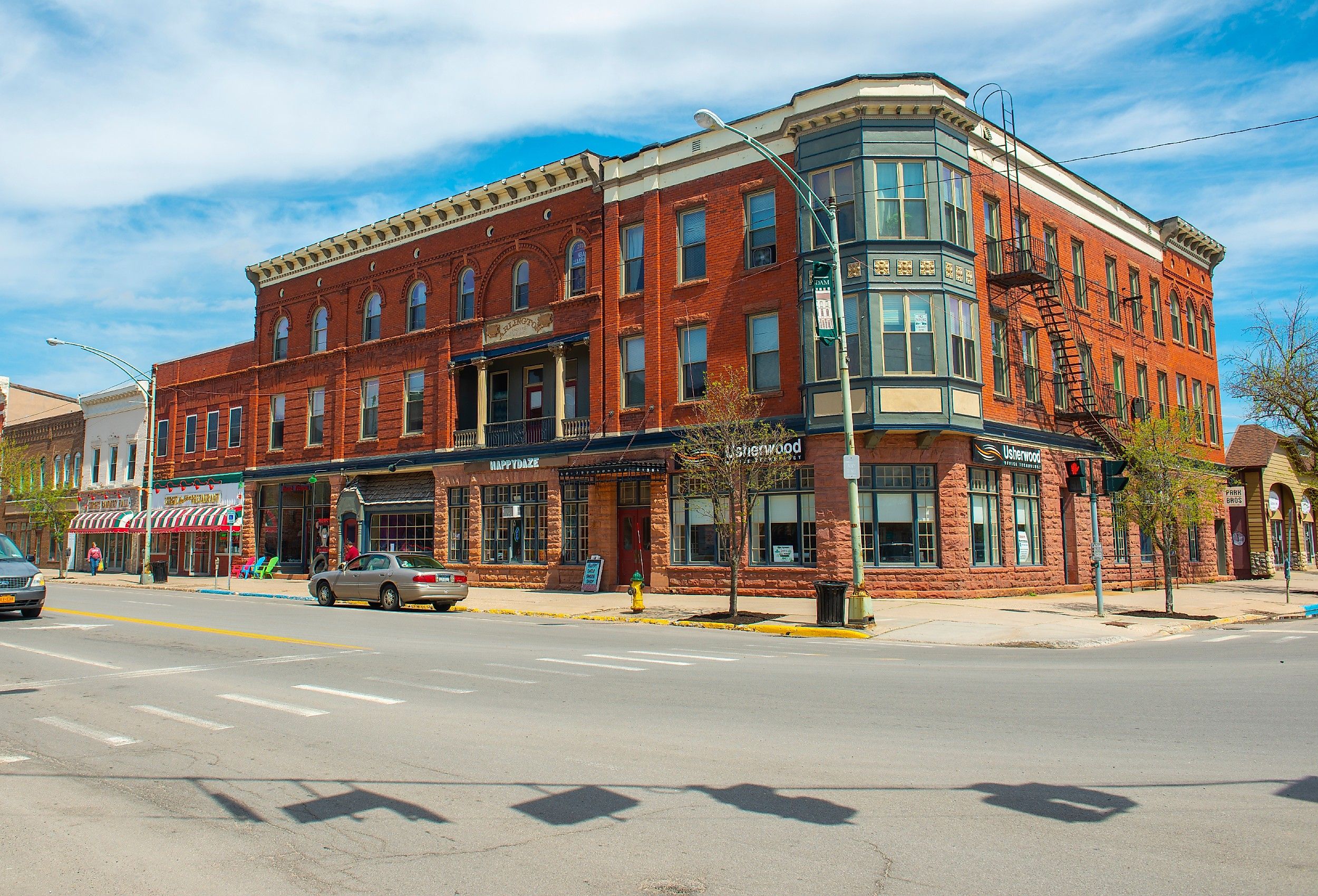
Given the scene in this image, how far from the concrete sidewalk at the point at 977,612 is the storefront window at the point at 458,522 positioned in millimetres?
1921

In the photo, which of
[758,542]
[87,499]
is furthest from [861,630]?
[87,499]

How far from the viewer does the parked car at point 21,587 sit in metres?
19.3

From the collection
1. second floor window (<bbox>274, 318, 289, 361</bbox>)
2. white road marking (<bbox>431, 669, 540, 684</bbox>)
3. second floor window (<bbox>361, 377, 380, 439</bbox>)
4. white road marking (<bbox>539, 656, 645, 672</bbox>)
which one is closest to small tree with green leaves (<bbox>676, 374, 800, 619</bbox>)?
white road marking (<bbox>539, 656, 645, 672</bbox>)

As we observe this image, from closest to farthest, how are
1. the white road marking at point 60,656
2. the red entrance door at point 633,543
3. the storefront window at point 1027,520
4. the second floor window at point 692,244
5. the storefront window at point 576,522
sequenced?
the white road marking at point 60,656 → the storefront window at point 1027,520 → the second floor window at point 692,244 → the red entrance door at point 633,543 → the storefront window at point 576,522

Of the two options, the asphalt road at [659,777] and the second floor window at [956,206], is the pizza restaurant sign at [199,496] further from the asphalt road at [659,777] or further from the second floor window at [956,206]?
the second floor window at [956,206]

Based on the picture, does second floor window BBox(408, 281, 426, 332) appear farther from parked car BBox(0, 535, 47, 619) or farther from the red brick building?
parked car BBox(0, 535, 47, 619)

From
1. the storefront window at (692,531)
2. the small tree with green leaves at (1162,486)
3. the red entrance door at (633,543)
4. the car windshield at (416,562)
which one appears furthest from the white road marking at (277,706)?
the small tree with green leaves at (1162,486)

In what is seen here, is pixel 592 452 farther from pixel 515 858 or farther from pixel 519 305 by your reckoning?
pixel 515 858

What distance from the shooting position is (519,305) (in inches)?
1245

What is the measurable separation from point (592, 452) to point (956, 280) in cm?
1150

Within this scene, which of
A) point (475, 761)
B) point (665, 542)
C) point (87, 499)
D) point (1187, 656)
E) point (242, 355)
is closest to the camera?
point (475, 761)

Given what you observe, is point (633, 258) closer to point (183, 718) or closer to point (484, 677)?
point (484, 677)

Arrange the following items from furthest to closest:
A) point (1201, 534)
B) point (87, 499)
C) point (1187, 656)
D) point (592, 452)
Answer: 1. point (87, 499)
2. point (1201, 534)
3. point (592, 452)
4. point (1187, 656)

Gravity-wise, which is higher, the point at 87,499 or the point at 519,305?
the point at 519,305
